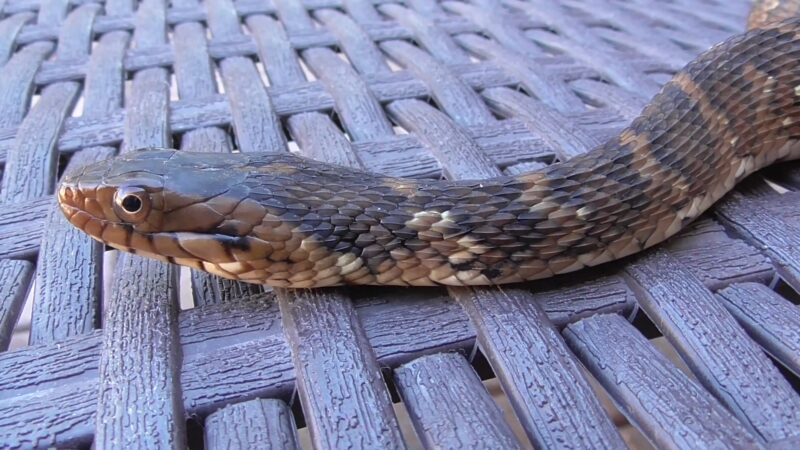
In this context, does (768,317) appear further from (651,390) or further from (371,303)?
(371,303)

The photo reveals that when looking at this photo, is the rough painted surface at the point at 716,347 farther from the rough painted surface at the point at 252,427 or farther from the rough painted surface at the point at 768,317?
the rough painted surface at the point at 252,427

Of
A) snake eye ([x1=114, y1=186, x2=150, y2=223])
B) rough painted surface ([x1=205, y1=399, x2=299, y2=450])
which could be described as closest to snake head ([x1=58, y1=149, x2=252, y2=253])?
snake eye ([x1=114, y1=186, x2=150, y2=223])

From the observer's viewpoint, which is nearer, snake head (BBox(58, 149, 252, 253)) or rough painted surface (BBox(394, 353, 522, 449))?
rough painted surface (BBox(394, 353, 522, 449))

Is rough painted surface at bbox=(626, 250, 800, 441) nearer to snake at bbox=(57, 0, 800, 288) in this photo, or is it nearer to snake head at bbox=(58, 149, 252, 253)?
snake at bbox=(57, 0, 800, 288)

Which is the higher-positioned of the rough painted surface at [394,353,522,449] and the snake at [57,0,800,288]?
the snake at [57,0,800,288]

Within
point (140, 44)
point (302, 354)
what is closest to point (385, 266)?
point (302, 354)

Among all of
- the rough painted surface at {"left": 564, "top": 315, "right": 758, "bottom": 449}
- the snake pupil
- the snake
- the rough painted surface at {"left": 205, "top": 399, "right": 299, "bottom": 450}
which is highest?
the snake pupil

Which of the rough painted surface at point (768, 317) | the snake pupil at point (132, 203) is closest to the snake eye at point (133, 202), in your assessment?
the snake pupil at point (132, 203)
